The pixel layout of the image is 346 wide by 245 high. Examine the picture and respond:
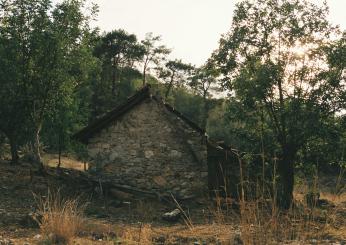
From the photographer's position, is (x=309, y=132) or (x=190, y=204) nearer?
(x=309, y=132)

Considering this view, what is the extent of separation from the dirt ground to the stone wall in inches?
34.2

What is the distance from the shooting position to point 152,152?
17.3m

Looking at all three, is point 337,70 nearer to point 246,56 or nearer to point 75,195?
point 246,56

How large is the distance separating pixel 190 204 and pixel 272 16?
8694mm

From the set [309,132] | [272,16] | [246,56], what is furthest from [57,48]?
[309,132]

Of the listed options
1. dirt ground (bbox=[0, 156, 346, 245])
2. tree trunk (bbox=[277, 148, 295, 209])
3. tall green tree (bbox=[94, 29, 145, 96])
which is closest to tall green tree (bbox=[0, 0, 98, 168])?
dirt ground (bbox=[0, 156, 346, 245])

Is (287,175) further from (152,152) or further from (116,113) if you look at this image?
(116,113)

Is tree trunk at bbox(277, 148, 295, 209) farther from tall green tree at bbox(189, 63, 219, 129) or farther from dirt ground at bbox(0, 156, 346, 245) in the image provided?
tall green tree at bbox(189, 63, 219, 129)

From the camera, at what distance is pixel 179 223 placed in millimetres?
13422

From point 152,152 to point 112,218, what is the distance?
445 cm

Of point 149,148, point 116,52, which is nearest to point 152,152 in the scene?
point 149,148

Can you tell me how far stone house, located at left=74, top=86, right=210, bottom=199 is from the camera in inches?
669

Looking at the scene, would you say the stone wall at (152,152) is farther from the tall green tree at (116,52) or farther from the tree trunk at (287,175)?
the tall green tree at (116,52)

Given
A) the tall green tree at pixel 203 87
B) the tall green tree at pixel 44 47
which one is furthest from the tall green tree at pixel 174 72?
the tall green tree at pixel 44 47
